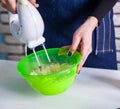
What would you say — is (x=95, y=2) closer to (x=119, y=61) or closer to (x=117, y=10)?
(x=117, y=10)

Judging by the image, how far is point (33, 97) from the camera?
76 centimetres

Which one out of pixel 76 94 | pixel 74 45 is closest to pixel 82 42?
pixel 74 45

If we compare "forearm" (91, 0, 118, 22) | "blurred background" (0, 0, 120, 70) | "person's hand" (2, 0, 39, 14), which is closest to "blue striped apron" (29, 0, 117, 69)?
"forearm" (91, 0, 118, 22)

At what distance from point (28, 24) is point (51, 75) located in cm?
13

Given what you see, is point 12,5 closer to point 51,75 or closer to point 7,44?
point 51,75

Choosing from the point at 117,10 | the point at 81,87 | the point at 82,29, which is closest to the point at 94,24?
the point at 82,29

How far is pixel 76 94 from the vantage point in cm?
75

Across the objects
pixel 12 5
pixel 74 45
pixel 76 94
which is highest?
pixel 12 5

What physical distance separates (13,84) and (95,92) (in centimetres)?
23

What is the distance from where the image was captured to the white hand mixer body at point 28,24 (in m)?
0.67

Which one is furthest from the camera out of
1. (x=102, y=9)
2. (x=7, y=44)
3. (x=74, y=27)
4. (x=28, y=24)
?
(x=7, y=44)

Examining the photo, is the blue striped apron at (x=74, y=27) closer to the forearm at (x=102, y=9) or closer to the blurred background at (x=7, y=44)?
the forearm at (x=102, y=9)

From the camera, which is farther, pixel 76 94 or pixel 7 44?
pixel 7 44

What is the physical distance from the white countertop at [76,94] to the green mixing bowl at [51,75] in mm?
27
